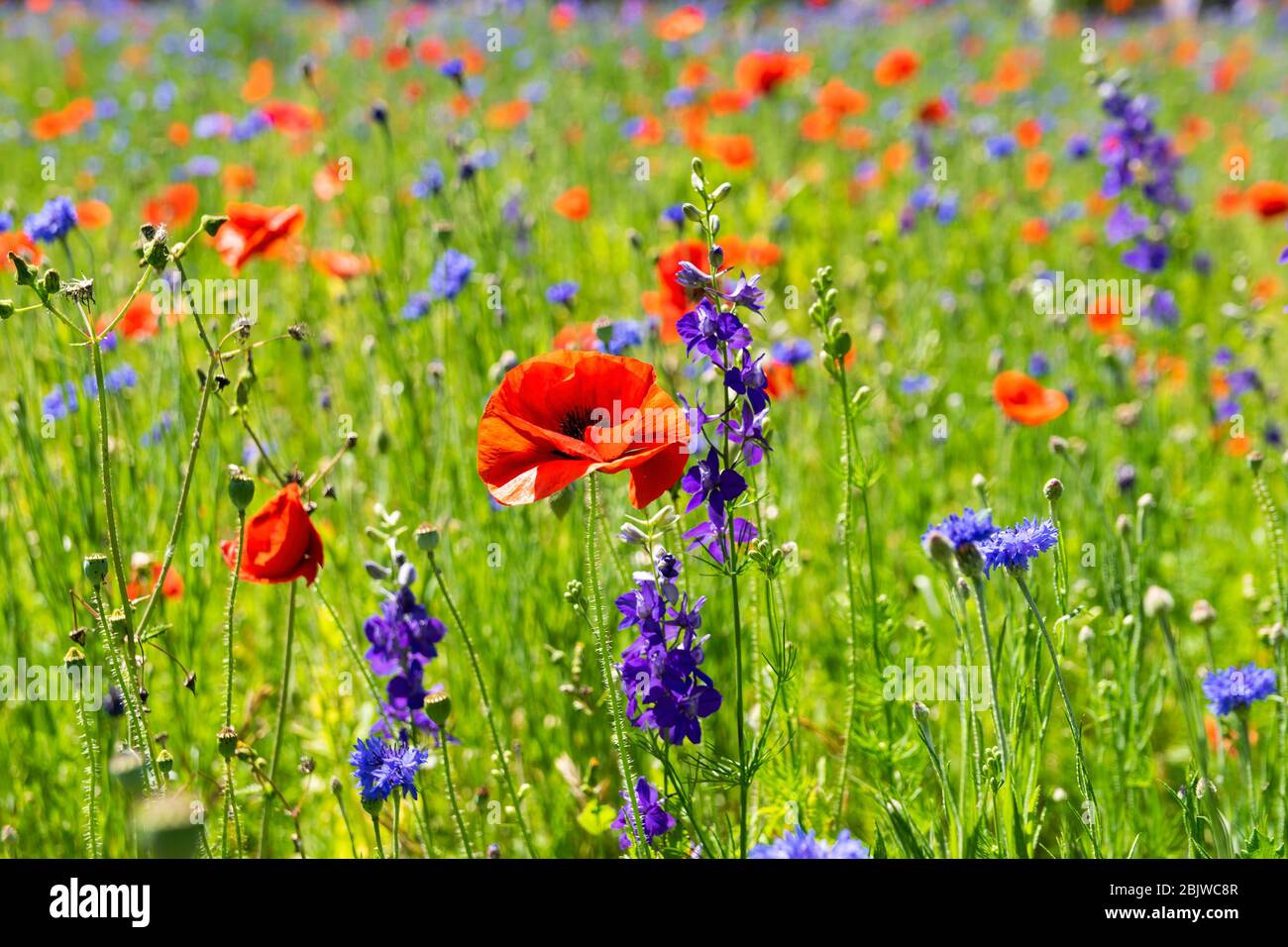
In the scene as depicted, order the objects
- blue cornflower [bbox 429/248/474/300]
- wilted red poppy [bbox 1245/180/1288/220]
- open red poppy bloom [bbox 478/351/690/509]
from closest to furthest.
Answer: open red poppy bloom [bbox 478/351/690/509], blue cornflower [bbox 429/248/474/300], wilted red poppy [bbox 1245/180/1288/220]

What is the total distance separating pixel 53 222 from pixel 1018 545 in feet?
5.43

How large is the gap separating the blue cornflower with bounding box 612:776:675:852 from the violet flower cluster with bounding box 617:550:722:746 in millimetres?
106

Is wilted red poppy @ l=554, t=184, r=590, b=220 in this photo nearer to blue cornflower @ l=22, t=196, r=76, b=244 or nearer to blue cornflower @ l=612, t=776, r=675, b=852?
blue cornflower @ l=22, t=196, r=76, b=244

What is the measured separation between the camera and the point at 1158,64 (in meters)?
7.13

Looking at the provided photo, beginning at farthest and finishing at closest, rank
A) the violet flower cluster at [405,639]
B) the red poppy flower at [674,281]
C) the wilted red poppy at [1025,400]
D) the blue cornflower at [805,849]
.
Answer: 1. the red poppy flower at [674,281]
2. the wilted red poppy at [1025,400]
3. the violet flower cluster at [405,639]
4. the blue cornflower at [805,849]

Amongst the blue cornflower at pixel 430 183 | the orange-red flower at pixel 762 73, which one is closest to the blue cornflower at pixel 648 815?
the blue cornflower at pixel 430 183

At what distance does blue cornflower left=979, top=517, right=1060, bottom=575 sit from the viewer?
1.20m

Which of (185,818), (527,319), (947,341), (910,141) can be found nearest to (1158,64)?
(910,141)

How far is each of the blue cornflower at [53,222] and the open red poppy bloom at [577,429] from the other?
1.20 meters

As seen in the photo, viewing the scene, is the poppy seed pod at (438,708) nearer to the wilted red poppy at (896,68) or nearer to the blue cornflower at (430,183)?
the blue cornflower at (430,183)

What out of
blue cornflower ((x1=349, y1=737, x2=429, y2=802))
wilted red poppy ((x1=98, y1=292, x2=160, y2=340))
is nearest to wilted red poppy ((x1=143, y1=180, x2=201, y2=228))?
wilted red poppy ((x1=98, y1=292, x2=160, y2=340))

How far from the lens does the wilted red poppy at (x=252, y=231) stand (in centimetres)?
186

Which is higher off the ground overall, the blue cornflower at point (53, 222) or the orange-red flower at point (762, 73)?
the orange-red flower at point (762, 73)

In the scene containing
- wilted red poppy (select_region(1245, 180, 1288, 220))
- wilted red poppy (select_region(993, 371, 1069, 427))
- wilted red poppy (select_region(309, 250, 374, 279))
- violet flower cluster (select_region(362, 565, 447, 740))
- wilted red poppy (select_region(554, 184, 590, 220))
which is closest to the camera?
violet flower cluster (select_region(362, 565, 447, 740))
